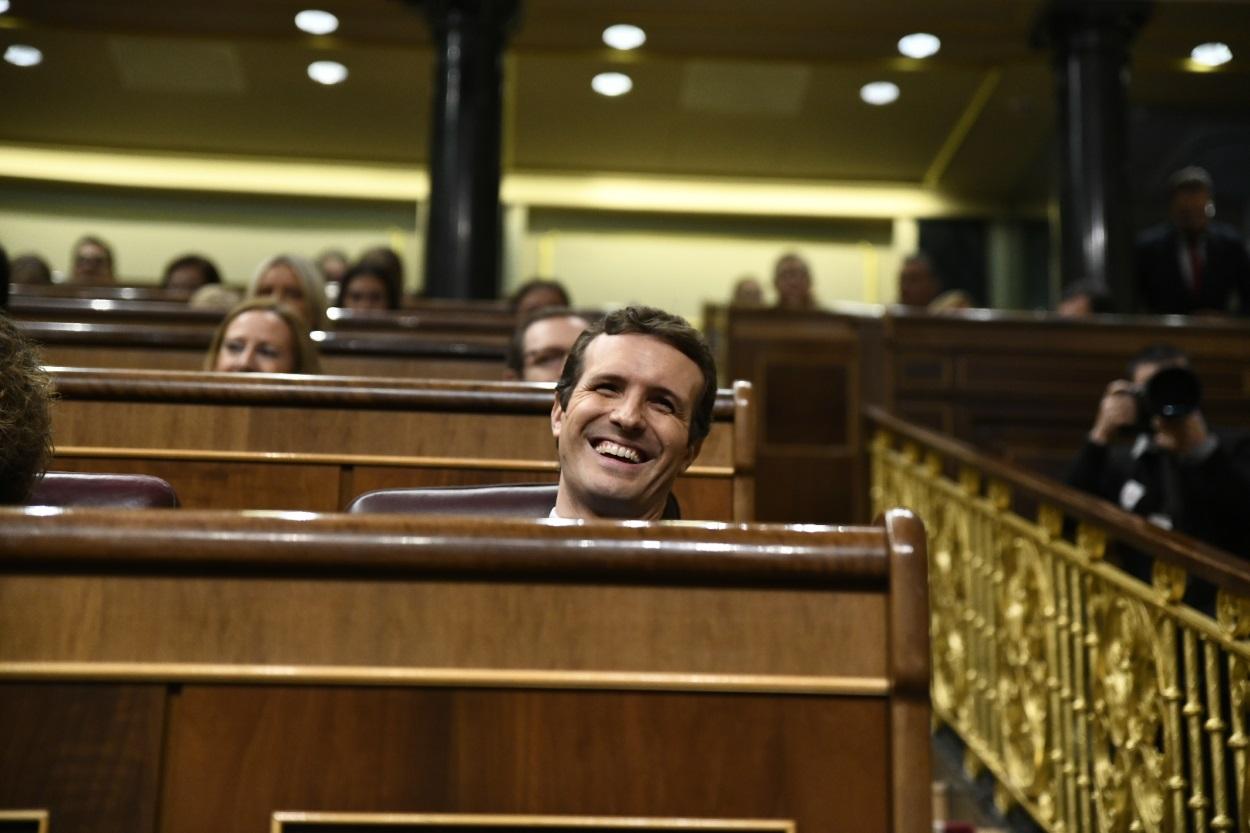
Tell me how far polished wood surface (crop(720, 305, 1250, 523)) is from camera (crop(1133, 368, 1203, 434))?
89.5 inches

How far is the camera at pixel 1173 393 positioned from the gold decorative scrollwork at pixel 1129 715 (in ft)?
1.48

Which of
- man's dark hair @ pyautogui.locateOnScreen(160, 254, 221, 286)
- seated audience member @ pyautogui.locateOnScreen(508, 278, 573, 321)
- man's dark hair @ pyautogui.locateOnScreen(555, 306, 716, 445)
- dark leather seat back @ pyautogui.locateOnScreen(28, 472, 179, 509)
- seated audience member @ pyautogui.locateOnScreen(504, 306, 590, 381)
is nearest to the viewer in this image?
dark leather seat back @ pyautogui.locateOnScreen(28, 472, 179, 509)

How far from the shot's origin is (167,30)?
7.02 metres

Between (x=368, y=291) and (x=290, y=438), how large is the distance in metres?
1.94

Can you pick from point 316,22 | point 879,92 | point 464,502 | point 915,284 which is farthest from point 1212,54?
point 464,502

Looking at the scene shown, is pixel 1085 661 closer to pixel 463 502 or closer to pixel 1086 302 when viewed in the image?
pixel 463 502

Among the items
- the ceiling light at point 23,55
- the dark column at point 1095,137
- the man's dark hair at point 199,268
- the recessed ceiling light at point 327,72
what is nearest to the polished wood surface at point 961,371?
the dark column at point 1095,137

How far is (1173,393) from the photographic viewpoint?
238cm

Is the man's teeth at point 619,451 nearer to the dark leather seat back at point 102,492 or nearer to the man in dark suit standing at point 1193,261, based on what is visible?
the dark leather seat back at point 102,492

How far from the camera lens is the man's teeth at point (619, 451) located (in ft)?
5.25

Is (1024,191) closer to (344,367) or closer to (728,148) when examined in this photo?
(728,148)

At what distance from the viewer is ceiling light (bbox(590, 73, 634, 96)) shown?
7.43 m

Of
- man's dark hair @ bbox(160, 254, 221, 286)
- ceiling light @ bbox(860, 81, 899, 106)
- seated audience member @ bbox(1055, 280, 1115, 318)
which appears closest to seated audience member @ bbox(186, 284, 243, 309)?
man's dark hair @ bbox(160, 254, 221, 286)

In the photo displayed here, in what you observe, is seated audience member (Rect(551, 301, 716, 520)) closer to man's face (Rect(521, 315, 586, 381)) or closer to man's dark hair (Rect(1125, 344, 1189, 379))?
man's face (Rect(521, 315, 586, 381))
